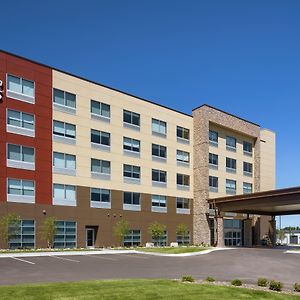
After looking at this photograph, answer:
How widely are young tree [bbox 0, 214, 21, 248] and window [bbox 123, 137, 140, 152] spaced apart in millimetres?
14623

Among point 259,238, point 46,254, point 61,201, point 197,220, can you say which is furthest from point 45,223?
point 259,238

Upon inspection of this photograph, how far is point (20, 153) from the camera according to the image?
123 feet

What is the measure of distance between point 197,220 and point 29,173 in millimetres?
23208

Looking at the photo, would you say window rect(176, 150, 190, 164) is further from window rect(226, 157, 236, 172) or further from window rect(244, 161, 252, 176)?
window rect(244, 161, 252, 176)

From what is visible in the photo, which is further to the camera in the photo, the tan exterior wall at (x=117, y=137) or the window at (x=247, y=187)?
the window at (x=247, y=187)

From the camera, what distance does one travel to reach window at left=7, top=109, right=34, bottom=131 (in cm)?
3682

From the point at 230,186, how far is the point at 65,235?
2599cm

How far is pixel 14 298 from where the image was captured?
37.4ft

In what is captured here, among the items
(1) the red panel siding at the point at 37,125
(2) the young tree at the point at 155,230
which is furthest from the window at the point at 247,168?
(1) the red panel siding at the point at 37,125

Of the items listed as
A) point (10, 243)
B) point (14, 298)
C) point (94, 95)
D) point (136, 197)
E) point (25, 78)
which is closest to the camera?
point (14, 298)

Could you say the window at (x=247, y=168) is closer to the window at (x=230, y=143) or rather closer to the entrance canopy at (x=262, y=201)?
the window at (x=230, y=143)

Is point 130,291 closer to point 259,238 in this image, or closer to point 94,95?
point 94,95

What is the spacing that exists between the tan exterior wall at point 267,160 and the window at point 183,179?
50.4ft

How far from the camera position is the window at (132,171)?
45.9 metres
